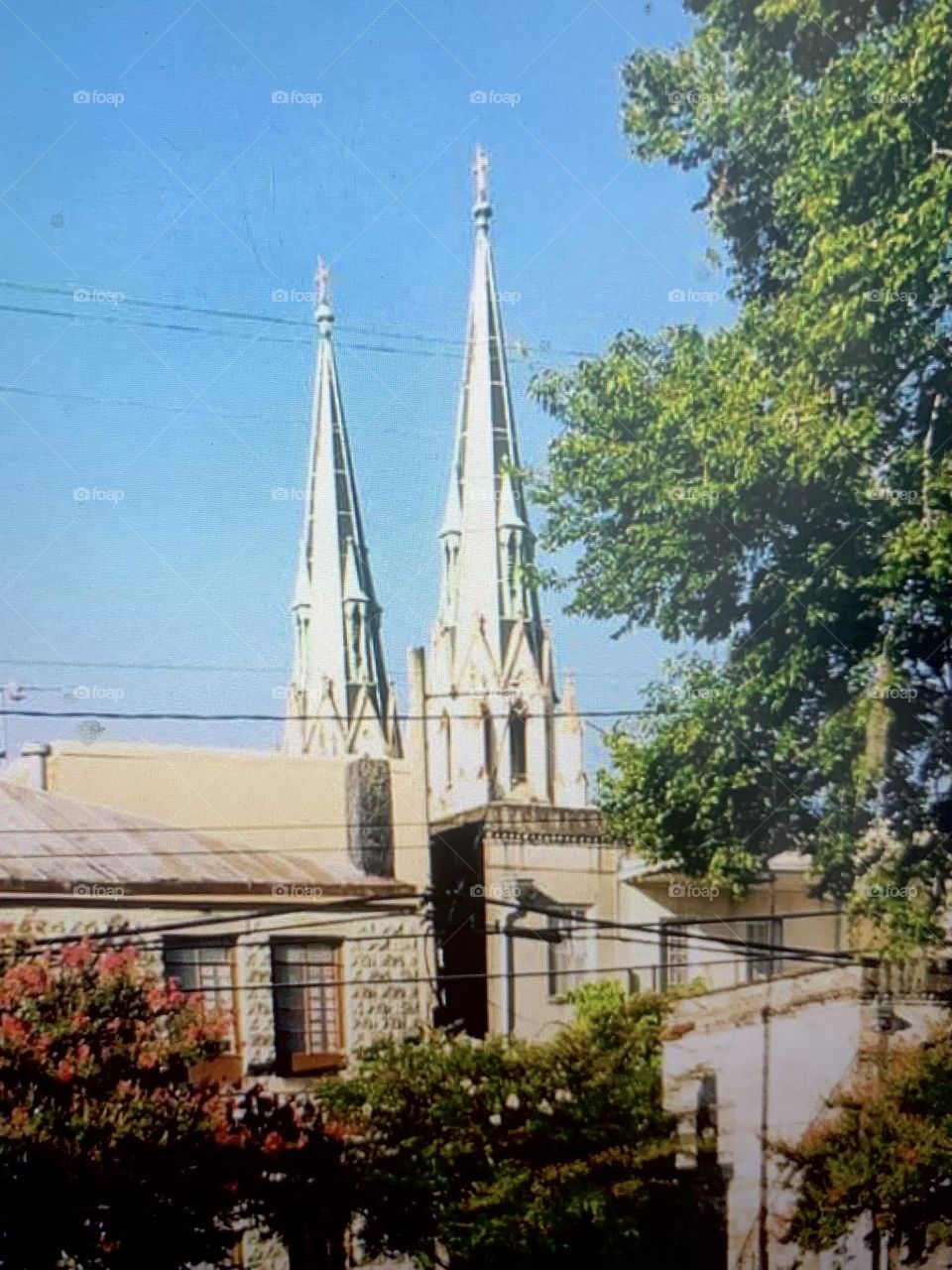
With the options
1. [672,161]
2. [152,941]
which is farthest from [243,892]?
[672,161]

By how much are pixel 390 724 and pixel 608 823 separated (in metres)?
0.44

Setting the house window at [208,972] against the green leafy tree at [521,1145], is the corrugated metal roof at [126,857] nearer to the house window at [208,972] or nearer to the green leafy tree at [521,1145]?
the house window at [208,972]

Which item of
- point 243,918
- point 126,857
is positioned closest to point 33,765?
point 126,857

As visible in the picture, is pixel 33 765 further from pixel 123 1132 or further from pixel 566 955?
pixel 566 955

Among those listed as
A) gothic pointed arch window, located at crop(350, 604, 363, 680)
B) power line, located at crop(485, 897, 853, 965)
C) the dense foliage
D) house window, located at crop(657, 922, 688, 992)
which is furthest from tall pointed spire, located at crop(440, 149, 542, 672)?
the dense foliage

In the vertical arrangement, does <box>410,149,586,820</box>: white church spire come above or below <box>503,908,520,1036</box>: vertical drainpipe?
above

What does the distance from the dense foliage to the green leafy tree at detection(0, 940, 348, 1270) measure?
917mm

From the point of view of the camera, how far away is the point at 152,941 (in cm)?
252

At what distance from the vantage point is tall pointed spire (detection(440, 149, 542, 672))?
271cm

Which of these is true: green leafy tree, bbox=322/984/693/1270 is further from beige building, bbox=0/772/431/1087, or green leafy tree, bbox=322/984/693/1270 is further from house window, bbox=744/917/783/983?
house window, bbox=744/917/783/983

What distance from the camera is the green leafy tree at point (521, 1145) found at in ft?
8.54

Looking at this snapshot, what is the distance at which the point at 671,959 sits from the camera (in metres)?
2.74

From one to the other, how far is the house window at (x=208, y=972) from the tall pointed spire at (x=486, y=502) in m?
0.67

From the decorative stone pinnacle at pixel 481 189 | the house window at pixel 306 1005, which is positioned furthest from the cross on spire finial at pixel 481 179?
the house window at pixel 306 1005
